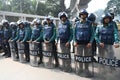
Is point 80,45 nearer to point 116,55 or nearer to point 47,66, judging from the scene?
point 116,55

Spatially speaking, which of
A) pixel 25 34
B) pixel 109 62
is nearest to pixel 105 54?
pixel 109 62

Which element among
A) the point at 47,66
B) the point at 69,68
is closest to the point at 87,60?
the point at 69,68

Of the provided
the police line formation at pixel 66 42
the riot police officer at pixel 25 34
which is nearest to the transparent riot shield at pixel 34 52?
the police line formation at pixel 66 42

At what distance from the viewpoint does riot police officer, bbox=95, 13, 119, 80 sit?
5.55 meters

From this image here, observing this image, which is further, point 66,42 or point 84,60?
point 66,42

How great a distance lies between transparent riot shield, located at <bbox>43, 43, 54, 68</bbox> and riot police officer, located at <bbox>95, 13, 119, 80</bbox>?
1.87m

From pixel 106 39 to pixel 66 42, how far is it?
1357 mm

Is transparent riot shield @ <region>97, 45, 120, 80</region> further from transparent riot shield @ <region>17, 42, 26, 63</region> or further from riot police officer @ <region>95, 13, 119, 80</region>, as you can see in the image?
transparent riot shield @ <region>17, 42, 26, 63</region>

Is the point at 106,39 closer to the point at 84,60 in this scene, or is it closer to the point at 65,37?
the point at 84,60

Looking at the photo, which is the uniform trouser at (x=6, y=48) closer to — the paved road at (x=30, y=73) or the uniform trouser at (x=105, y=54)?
the paved road at (x=30, y=73)

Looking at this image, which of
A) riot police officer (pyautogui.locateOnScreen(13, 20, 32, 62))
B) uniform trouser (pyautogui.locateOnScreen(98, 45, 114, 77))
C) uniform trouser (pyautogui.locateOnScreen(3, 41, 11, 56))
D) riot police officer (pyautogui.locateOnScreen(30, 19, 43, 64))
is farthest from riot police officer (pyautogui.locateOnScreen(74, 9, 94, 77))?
uniform trouser (pyautogui.locateOnScreen(3, 41, 11, 56))

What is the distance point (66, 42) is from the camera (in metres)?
6.57

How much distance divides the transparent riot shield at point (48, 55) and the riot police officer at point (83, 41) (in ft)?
4.08

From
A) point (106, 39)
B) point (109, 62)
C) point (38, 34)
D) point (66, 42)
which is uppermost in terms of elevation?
point (38, 34)
